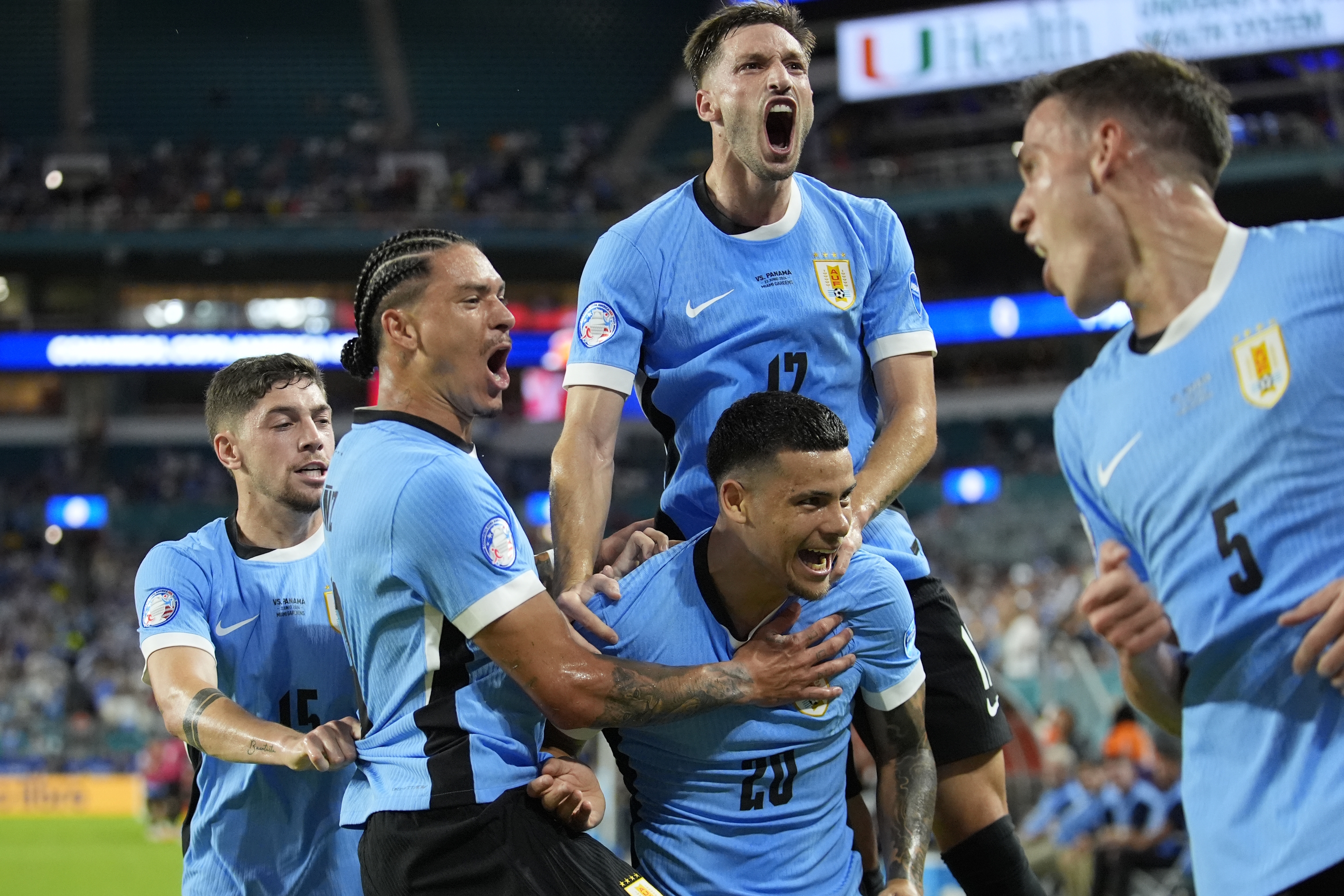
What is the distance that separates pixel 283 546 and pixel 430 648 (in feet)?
5.06

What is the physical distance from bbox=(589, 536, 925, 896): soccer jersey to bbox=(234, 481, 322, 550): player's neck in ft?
5.12

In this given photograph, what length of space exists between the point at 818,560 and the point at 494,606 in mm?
846

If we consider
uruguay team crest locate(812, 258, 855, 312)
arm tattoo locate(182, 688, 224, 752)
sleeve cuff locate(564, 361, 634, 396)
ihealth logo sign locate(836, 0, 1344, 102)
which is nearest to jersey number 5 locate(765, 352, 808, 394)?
uruguay team crest locate(812, 258, 855, 312)

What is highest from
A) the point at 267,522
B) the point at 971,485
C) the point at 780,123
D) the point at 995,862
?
the point at 971,485

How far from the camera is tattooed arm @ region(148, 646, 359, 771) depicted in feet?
11.5

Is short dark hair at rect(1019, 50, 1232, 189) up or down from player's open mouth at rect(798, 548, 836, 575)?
up

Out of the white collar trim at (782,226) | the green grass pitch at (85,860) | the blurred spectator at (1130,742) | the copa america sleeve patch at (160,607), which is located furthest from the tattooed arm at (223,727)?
the green grass pitch at (85,860)

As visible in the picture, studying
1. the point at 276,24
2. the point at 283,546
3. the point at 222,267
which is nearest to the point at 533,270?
the point at 222,267

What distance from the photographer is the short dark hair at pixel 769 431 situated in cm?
335

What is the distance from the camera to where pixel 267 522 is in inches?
179

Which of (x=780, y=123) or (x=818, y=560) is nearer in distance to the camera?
(x=818, y=560)

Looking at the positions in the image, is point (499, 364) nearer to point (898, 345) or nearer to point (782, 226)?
point (782, 226)

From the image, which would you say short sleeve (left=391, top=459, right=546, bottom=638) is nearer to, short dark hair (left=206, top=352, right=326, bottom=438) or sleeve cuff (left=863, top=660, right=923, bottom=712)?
sleeve cuff (left=863, top=660, right=923, bottom=712)

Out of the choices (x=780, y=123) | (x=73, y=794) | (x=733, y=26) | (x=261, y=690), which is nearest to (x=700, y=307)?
(x=780, y=123)
